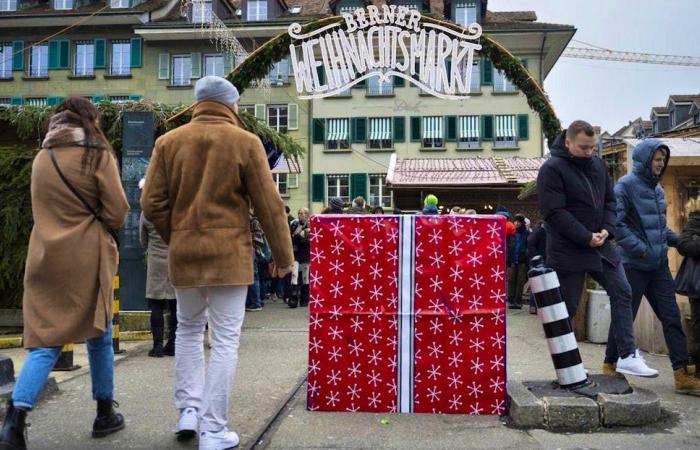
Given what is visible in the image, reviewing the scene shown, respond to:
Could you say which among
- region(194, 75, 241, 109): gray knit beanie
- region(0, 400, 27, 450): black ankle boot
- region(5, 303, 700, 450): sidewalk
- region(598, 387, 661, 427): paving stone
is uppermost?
region(194, 75, 241, 109): gray knit beanie

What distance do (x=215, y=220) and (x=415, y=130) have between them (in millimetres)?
35218

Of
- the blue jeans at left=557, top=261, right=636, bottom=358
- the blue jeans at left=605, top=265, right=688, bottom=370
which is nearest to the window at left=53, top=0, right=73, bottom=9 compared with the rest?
the blue jeans at left=605, top=265, right=688, bottom=370

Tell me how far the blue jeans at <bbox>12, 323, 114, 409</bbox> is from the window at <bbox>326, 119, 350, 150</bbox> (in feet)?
114

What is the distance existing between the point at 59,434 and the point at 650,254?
435 centimetres

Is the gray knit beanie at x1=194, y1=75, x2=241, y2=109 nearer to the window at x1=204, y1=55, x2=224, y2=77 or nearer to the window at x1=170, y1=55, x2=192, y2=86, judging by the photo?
the window at x1=204, y1=55, x2=224, y2=77

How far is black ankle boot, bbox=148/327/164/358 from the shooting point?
679cm

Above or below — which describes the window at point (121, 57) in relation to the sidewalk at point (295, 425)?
above

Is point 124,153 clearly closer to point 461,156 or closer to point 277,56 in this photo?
point 277,56

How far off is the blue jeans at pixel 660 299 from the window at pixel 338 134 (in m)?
33.2

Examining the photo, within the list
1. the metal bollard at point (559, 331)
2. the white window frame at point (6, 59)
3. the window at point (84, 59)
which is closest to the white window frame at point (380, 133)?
the window at point (84, 59)

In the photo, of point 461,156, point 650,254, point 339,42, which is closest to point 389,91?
point 461,156

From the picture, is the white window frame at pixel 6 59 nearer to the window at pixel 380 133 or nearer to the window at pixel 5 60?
the window at pixel 5 60

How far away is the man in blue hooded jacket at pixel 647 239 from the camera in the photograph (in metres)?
5.28

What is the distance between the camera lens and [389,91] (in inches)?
1506
